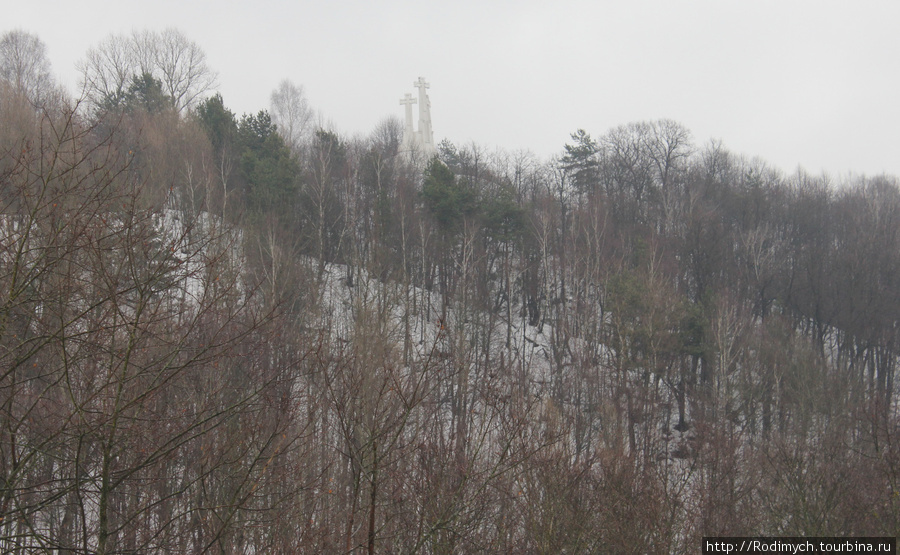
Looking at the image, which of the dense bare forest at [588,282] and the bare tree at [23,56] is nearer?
the dense bare forest at [588,282]

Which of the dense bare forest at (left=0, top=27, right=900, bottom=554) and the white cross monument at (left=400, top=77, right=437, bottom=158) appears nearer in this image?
the dense bare forest at (left=0, top=27, right=900, bottom=554)

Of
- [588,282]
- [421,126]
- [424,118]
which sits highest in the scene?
[424,118]

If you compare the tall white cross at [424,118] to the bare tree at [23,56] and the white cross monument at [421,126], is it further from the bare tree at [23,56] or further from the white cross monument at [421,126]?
the bare tree at [23,56]

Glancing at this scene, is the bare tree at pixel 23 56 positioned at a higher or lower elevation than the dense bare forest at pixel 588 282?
higher

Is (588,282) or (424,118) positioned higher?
(424,118)

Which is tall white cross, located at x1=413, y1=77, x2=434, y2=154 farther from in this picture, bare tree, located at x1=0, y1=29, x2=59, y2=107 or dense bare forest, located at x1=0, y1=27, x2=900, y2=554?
bare tree, located at x1=0, y1=29, x2=59, y2=107

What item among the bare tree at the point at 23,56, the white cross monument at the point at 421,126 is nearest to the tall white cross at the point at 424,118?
the white cross monument at the point at 421,126

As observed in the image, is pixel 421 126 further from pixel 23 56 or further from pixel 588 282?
pixel 23 56

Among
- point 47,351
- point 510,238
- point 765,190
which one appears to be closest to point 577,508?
point 47,351

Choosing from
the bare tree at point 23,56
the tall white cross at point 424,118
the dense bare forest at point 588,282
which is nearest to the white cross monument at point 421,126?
the tall white cross at point 424,118

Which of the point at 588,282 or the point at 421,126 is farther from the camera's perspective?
the point at 421,126

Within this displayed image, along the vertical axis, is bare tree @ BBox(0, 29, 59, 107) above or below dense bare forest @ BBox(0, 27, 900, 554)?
above

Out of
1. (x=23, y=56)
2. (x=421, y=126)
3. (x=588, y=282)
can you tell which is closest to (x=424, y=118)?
(x=421, y=126)

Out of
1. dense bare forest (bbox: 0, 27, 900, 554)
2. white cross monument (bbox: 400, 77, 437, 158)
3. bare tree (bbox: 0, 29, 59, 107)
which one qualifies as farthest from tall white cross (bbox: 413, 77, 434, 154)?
bare tree (bbox: 0, 29, 59, 107)
